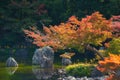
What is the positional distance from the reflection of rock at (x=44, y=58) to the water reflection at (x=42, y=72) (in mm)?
686

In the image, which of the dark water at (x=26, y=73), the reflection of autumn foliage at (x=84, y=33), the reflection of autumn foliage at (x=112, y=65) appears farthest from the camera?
the reflection of autumn foliage at (x=84, y=33)

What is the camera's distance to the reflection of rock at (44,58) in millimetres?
25775

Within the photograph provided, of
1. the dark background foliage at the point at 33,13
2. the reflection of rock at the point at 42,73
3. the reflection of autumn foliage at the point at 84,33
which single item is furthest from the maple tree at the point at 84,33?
the dark background foliage at the point at 33,13

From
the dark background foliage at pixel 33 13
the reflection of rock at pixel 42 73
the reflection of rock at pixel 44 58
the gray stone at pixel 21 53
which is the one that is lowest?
the reflection of rock at pixel 42 73

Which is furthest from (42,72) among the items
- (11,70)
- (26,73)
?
(11,70)

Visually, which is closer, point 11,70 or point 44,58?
point 11,70

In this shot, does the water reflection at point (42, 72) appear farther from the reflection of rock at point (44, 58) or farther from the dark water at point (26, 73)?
the reflection of rock at point (44, 58)

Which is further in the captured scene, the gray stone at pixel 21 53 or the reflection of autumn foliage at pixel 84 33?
the gray stone at pixel 21 53

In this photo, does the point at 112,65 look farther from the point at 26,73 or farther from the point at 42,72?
the point at 42,72

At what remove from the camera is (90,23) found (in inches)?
829

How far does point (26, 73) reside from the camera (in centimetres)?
2255

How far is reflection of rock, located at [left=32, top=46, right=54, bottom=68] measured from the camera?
25.8 metres

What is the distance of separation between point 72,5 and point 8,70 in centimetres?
1136

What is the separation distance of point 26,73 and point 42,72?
102 centimetres
